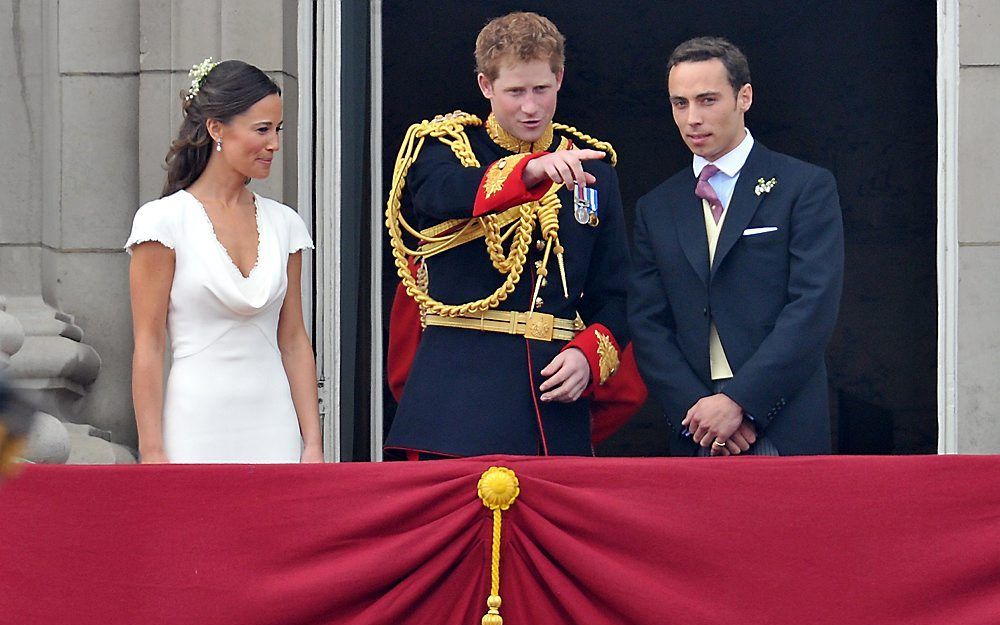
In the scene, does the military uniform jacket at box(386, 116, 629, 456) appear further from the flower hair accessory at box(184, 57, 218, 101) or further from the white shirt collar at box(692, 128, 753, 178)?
the flower hair accessory at box(184, 57, 218, 101)

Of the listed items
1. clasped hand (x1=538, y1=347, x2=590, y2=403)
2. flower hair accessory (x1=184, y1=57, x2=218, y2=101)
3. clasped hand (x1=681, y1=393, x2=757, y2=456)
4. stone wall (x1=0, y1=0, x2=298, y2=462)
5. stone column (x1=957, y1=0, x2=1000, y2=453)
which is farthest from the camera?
stone wall (x1=0, y1=0, x2=298, y2=462)

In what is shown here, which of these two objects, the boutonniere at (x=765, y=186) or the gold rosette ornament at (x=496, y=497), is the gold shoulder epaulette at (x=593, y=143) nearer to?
the boutonniere at (x=765, y=186)

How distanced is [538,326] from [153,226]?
3.52 ft

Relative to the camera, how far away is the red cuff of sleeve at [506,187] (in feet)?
14.5

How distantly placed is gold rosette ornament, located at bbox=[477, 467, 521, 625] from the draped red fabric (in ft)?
0.08

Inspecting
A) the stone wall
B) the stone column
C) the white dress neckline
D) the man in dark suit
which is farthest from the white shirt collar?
the stone wall

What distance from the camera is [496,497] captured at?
4027mm

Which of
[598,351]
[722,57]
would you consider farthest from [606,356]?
[722,57]

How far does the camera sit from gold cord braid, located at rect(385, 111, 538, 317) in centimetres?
473

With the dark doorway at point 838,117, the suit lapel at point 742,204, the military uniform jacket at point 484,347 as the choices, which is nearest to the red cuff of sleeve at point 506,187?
the military uniform jacket at point 484,347

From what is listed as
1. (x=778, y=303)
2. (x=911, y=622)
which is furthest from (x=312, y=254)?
(x=911, y=622)

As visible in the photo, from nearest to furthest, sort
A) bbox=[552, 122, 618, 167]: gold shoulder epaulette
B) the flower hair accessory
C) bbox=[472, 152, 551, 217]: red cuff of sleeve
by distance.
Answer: bbox=[472, 152, 551, 217]: red cuff of sleeve
the flower hair accessory
bbox=[552, 122, 618, 167]: gold shoulder epaulette

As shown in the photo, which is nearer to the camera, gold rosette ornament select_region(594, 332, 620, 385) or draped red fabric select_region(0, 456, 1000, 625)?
draped red fabric select_region(0, 456, 1000, 625)

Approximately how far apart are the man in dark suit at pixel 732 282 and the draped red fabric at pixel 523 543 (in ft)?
1.87
